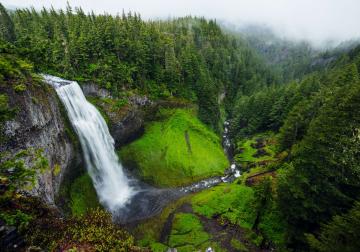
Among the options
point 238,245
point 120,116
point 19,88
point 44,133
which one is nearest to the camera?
point 19,88

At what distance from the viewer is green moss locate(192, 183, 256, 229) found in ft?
134

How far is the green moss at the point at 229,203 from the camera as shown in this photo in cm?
4090

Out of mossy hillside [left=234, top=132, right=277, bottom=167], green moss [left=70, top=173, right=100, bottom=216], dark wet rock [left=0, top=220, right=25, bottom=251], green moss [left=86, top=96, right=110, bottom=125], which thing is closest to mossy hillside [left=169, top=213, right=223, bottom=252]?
green moss [left=70, top=173, right=100, bottom=216]

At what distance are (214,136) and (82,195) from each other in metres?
39.6

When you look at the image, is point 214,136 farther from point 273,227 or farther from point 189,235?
point 189,235

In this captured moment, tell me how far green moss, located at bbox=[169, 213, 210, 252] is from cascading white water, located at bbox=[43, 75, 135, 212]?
38.2ft

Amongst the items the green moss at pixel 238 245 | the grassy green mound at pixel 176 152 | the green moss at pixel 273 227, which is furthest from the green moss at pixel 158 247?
the grassy green mound at pixel 176 152

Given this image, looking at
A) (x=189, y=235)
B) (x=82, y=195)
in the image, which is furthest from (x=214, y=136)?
(x=82, y=195)

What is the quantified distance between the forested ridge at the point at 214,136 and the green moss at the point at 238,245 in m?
0.17

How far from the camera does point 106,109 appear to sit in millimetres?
56844

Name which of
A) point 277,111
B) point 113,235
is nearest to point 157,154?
point 277,111

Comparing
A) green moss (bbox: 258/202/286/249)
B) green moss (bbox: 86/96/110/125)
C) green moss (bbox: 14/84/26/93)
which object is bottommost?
green moss (bbox: 258/202/286/249)

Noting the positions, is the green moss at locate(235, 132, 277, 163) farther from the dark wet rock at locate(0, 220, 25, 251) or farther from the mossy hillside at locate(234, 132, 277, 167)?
the dark wet rock at locate(0, 220, 25, 251)

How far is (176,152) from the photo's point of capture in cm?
6056
